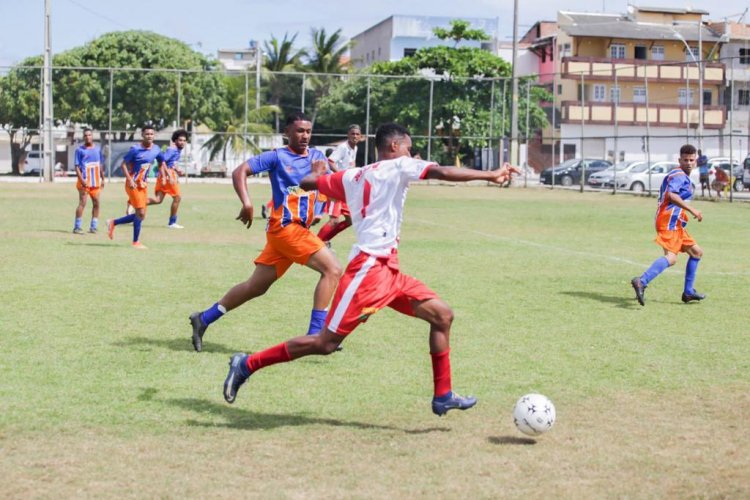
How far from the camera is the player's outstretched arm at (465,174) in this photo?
613 centimetres

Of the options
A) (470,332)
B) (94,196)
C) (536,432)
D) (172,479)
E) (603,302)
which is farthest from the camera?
(94,196)

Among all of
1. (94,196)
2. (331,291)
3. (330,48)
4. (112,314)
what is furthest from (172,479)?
(330,48)

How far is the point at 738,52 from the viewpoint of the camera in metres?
80.6

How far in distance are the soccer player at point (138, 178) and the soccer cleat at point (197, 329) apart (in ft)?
29.6

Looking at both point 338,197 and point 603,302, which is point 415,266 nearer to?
point 603,302

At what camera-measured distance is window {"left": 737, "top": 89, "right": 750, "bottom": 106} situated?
51.4 m

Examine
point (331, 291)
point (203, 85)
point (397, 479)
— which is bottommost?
A: point (397, 479)

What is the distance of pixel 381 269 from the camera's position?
6.43 metres

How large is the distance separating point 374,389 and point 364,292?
1321 millimetres

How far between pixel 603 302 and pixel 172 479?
7578 millimetres

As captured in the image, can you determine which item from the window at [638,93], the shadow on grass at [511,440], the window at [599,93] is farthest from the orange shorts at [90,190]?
the window at [599,93]

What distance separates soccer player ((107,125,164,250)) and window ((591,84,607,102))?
119ft

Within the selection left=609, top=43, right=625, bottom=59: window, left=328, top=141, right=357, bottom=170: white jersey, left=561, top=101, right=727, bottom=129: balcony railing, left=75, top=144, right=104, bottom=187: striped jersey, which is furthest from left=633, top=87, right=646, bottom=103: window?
left=328, top=141, right=357, bottom=170: white jersey

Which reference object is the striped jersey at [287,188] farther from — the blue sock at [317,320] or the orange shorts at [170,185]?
the orange shorts at [170,185]
